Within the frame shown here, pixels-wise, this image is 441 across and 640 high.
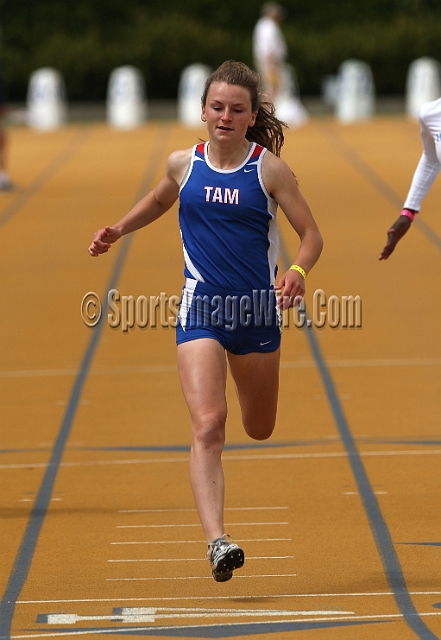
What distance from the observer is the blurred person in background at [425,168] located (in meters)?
6.23

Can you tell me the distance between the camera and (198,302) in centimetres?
486

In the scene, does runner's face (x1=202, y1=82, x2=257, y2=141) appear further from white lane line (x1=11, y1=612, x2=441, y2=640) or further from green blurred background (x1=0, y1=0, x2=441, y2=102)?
green blurred background (x1=0, y1=0, x2=441, y2=102)

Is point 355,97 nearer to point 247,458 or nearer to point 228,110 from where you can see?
point 247,458

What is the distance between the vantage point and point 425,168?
6.35 meters

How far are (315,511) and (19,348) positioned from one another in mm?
4256

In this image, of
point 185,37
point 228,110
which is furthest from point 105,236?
point 185,37

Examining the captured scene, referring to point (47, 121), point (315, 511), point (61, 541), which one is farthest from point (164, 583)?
point (47, 121)

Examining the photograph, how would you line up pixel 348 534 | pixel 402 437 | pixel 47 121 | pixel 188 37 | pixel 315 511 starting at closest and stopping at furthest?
pixel 348 534, pixel 315 511, pixel 402 437, pixel 47 121, pixel 188 37

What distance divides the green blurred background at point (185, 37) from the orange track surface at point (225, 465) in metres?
21.0

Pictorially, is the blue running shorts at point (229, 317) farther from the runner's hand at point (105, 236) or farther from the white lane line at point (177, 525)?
the white lane line at point (177, 525)

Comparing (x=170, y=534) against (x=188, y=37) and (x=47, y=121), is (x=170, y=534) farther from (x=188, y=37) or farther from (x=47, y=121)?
(x=188, y=37)

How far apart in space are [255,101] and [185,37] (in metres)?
30.1

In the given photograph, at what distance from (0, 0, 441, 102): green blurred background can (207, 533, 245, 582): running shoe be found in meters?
30.5

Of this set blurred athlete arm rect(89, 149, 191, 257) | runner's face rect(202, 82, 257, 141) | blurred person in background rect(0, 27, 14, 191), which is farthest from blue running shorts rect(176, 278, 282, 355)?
blurred person in background rect(0, 27, 14, 191)
